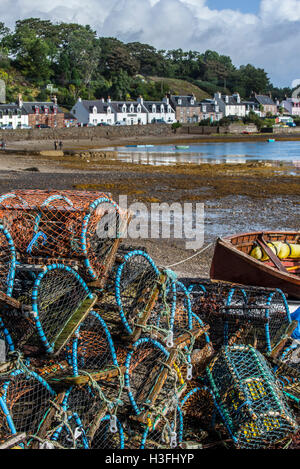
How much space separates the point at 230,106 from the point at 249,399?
9080 cm

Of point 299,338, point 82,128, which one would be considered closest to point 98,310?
point 299,338

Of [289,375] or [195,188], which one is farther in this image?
[195,188]

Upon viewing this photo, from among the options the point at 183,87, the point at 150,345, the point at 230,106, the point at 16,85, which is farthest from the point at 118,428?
the point at 183,87

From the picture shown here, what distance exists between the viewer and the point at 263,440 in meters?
3.20

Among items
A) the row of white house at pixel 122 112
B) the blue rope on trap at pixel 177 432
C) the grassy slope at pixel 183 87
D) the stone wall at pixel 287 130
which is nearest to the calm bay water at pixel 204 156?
the row of white house at pixel 122 112

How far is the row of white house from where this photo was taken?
6594 cm

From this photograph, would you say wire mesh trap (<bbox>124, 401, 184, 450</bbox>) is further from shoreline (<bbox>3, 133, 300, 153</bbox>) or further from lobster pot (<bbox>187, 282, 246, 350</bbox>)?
shoreline (<bbox>3, 133, 300, 153</bbox>)

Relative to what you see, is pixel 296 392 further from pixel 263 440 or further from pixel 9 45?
pixel 9 45

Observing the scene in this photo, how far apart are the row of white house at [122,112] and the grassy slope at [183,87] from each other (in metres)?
22.9

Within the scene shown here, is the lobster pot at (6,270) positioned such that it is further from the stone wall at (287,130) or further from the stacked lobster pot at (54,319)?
the stone wall at (287,130)

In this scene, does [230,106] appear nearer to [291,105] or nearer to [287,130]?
[287,130]

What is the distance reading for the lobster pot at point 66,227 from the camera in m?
3.87

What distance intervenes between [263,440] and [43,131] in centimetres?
5272

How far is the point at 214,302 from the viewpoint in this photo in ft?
15.4
